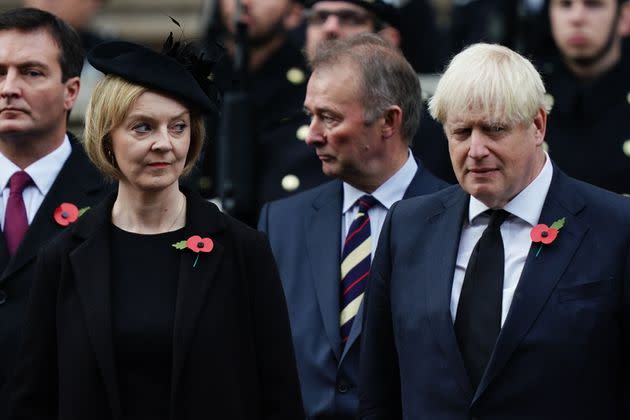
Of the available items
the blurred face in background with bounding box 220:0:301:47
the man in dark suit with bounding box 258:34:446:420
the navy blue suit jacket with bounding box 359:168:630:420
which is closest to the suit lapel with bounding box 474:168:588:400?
the navy blue suit jacket with bounding box 359:168:630:420

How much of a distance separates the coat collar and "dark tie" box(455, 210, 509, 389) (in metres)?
0.82

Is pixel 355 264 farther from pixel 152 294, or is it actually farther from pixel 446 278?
pixel 152 294

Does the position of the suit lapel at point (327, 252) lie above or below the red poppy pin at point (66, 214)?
below

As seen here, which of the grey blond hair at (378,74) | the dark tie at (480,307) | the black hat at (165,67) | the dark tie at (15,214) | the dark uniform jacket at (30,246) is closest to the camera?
the dark tie at (480,307)

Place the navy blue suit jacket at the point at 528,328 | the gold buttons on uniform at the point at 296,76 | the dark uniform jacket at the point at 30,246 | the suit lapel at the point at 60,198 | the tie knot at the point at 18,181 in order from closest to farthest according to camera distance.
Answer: the navy blue suit jacket at the point at 528,328 → the dark uniform jacket at the point at 30,246 → the suit lapel at the point at 60,198 → the tie knot at the point at 18,181 → the gold buttons on uniform at the point at 296,76

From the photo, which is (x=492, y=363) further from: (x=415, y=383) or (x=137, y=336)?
(x=137, y=336)

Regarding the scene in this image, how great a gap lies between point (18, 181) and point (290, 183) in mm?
1758

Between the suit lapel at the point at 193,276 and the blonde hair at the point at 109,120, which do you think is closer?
the suit lapel at the point at 193,276

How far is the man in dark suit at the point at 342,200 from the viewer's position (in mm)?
5875

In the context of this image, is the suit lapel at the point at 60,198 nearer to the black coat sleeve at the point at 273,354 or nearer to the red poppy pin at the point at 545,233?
the black coat sleeve at the point at 273,354

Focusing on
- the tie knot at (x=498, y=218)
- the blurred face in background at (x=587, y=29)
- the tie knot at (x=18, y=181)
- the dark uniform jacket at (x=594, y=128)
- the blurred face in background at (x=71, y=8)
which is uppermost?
the blurred face in background at (x=71, y=8)

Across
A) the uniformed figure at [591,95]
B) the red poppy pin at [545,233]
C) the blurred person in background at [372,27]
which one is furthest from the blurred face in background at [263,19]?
the red poppy pin at [545,233]

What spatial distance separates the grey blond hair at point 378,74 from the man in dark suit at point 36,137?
40.8 inches

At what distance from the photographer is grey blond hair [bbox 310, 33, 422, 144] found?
245 inches
